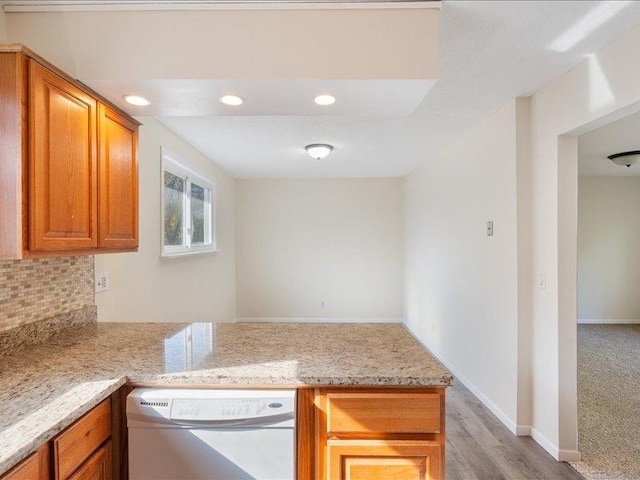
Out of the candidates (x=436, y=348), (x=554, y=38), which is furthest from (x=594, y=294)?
(x=554, y=38)

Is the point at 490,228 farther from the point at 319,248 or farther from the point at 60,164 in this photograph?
the point at 319,248

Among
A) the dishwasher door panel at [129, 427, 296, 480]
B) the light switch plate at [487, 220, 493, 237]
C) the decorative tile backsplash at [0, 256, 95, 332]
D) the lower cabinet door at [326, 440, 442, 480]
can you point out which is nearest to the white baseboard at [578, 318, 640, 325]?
the light switch plate at [487, 220, 493, 237]

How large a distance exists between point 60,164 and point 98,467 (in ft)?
3.75

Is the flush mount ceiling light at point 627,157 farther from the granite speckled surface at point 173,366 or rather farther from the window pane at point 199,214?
the window pane at point 199,214

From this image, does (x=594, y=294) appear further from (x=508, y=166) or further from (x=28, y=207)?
(x=28, y=207)

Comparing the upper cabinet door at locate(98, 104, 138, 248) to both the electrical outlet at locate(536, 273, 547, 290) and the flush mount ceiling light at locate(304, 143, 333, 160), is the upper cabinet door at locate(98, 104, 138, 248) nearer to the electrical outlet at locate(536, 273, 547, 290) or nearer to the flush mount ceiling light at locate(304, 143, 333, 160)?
the flush mount ceiling light at locate(304, 143, 333, 160)

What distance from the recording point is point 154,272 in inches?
108

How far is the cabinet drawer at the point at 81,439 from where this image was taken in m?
1.01

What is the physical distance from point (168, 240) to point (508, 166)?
9.72 feet

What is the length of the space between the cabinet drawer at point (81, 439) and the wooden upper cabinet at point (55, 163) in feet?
2.01

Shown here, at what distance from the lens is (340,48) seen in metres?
1.48

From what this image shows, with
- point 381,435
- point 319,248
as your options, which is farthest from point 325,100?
point 319,248

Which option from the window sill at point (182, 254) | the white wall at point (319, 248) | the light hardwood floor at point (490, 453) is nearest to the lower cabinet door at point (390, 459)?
the light hardwood floor at point (490, 453)

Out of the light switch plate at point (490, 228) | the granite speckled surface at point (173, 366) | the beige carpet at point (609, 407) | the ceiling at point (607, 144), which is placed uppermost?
the ceiling at point (607, 144)
